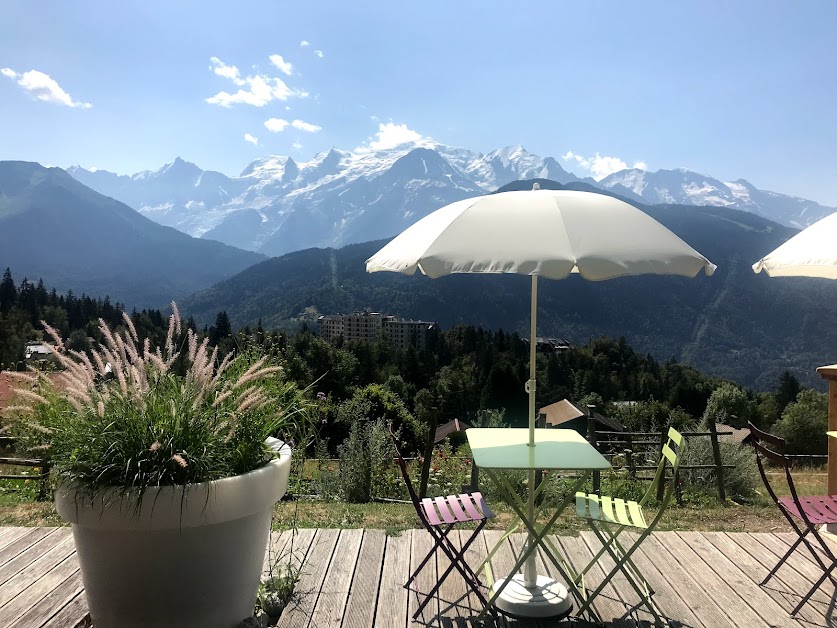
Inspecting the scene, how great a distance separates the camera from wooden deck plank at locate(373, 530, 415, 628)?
3045mm

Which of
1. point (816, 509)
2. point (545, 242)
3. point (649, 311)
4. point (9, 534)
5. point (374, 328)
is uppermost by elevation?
point (545, 242)

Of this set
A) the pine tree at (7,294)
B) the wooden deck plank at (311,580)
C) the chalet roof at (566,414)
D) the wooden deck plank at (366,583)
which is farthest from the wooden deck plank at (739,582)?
the pine tree at (7,294)

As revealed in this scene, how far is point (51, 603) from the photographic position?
3.11 meters

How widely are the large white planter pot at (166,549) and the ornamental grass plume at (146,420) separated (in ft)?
0.28

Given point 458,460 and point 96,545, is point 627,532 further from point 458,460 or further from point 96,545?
point 458,460

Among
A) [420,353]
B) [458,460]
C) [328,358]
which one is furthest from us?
[420,353]

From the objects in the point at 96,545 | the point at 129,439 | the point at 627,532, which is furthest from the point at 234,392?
the point at 627,532

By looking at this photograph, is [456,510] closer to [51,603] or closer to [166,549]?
[166,549]

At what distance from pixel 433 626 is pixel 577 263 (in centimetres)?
183

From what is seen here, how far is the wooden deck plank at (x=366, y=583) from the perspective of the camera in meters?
3.03

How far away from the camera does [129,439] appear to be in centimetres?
250

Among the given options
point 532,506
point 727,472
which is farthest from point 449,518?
point 727,472

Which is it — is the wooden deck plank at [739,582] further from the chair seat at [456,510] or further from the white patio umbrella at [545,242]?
the white patio umbrella at [545,242]

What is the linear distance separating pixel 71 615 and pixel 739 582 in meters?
3.47
